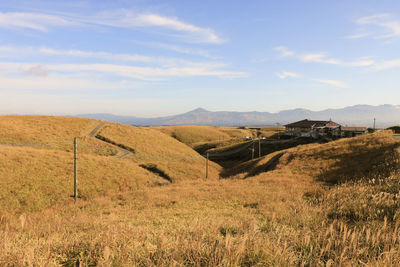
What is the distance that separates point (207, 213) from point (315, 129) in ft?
270

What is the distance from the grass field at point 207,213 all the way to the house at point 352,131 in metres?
44.9

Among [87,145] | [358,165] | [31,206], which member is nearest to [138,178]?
[31,206]

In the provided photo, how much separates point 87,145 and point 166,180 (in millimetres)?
26582

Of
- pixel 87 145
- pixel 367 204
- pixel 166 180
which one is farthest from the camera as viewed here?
pixel 87 145

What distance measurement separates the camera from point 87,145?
53.1m

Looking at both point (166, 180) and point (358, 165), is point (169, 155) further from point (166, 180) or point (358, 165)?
point (358, 165)

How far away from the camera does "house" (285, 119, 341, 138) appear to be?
2921 inches

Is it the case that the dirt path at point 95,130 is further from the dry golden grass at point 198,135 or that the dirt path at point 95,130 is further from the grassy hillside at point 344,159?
the dry golden grass at point 198,135

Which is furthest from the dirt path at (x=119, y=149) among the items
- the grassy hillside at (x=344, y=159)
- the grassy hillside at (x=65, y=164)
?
the grassy hillside at (x=344, y=159)

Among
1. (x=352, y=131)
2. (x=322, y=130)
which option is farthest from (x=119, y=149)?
(x=352, y=131)

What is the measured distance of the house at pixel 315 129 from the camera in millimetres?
74188

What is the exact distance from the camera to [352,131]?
229ft

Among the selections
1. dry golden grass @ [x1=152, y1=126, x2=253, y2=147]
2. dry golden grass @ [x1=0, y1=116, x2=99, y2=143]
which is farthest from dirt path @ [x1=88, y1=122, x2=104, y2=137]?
dry golden grass @ [x1=152, y1=126, x2=253, y2=147]

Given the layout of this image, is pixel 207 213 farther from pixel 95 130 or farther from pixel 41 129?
pixel 95 130
